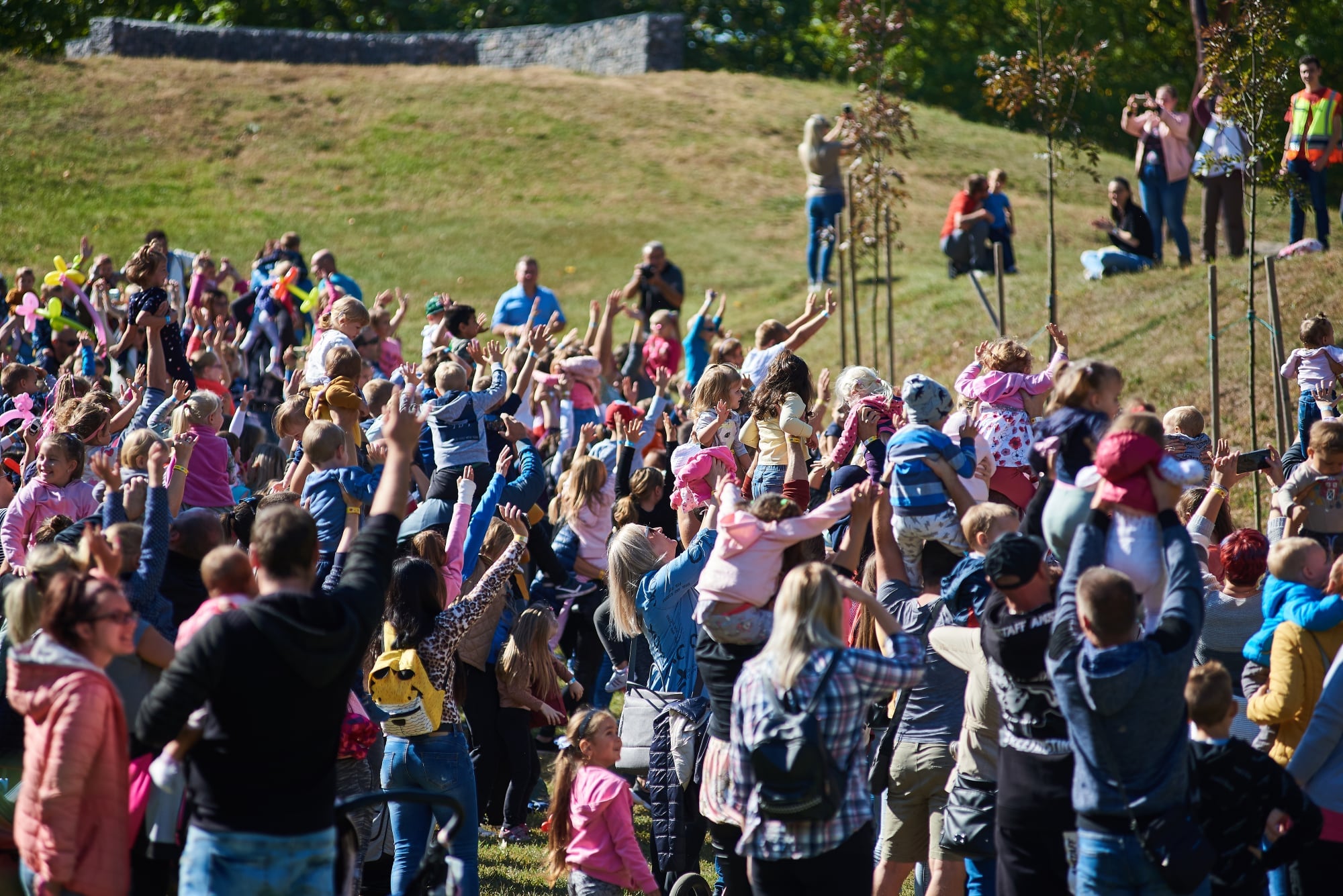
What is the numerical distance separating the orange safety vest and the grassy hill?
11.3 feet

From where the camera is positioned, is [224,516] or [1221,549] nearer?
[1221,549]

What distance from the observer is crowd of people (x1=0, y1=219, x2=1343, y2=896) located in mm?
4098

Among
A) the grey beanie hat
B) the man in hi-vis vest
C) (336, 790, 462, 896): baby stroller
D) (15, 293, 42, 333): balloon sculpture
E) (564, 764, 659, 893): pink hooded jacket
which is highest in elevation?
the man in hi-vis vest

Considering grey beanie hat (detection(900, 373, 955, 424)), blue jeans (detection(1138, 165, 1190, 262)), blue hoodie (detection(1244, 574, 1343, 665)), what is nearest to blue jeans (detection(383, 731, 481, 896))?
grey beanie hat (detection(900, 373, 955, 424))

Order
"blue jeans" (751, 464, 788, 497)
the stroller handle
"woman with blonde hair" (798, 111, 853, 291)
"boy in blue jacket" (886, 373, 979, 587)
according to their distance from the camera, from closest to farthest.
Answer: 1. the stroller handle
2. "boy in blue jacket" (886, 373, 979, 587)
3. "blue jeans" (751, 464, 788, 497)
4. "woman with blonde hair" (798, 111, 853, 291)

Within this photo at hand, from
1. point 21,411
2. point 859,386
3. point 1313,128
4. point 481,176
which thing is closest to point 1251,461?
point 859,386

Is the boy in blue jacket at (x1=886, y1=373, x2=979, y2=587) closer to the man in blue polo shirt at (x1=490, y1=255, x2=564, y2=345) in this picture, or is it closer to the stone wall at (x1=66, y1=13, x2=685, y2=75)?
the man in blue polo shirt at (x1=490, y1=255, x2=564, y2=345)

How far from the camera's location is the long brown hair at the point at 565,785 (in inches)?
233

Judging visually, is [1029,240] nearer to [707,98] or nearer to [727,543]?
[707,98]

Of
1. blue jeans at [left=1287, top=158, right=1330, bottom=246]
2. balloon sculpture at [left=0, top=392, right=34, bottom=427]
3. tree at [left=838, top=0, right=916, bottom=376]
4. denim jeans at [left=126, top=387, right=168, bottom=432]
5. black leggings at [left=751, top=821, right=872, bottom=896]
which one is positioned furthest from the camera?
tree at [left=838, top=0, right=916, bottom=376]

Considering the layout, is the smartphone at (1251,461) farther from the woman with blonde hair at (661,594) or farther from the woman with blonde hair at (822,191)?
the woman with blonde hair at (822,191)

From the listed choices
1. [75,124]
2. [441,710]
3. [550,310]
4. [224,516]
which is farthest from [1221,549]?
[75,124]

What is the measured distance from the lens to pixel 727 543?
17.0 ft

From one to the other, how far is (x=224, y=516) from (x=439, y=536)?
121 cm
